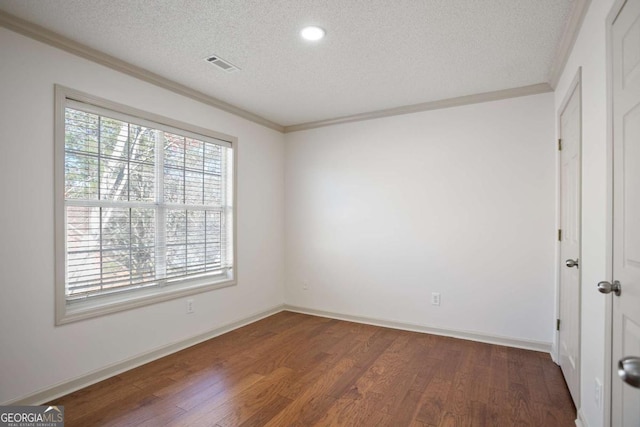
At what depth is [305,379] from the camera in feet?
8.51

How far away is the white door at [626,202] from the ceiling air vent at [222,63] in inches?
96.4

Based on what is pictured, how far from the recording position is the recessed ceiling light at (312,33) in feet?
7.31

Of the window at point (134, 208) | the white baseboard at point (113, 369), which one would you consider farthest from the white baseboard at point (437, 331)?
the window at point (134, 208)

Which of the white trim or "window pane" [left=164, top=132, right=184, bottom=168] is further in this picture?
"window pane" [left=164, top=132, right=184, bottom=168]

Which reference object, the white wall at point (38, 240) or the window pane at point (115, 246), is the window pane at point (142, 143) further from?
the window pane at point (115, 246)

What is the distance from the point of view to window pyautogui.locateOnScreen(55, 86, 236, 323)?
2.46 metres

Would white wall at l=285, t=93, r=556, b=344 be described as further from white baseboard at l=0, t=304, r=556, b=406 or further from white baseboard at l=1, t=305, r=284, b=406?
white baseboard at l=1, t=305, r=284, b=406

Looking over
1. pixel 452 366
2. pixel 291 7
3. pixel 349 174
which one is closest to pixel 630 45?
pixel 291 7

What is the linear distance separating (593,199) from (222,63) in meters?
2.72

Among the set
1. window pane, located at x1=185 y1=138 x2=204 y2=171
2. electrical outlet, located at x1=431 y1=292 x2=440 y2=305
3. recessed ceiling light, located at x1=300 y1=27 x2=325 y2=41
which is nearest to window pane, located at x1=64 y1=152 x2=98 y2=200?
window pane, located at x1=185 y1=138 x2=204 y2=171

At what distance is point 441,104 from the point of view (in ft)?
11.7

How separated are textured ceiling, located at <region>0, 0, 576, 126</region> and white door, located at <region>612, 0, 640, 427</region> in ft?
2.96

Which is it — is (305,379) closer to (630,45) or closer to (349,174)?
(349,174)

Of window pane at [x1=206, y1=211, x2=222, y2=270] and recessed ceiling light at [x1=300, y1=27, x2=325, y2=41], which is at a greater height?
recessed ceiling light at [x1=300, y1=27, x2=325, y2=41]
